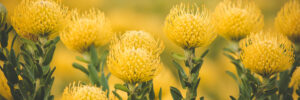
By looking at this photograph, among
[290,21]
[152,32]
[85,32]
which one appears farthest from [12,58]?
[152,32]

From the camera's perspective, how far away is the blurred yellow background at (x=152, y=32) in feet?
4.07

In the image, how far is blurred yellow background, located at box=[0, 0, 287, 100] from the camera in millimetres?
1241

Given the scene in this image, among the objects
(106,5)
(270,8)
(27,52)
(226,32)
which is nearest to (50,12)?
(27,52)

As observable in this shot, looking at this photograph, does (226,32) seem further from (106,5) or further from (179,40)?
(106,5)

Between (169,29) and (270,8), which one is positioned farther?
(270,8)

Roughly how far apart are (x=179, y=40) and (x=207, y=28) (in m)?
0.06

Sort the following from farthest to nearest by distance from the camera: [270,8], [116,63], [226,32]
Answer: [270,8]
[226,32]
[116,63]

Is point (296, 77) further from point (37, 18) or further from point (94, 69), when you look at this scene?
point (37, 18)

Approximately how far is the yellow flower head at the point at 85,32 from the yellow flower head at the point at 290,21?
405 millimetres

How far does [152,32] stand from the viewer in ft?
4.44

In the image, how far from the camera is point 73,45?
0.60 metres

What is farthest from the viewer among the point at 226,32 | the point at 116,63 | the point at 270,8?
the point at 270,8

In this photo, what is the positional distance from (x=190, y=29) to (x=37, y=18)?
29 centimetres

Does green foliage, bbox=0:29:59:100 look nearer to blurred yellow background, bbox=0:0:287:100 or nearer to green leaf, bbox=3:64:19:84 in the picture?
Result: green leaf, bbox=3:64:19:84
